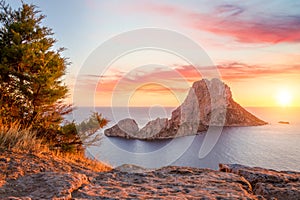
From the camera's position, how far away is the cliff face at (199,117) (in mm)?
92375

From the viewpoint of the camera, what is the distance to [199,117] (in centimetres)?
10588

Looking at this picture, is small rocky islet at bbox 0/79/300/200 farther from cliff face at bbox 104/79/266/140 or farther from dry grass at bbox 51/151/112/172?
cliff face at bbox 104/79/266/140

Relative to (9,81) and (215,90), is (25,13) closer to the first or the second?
(9,81)

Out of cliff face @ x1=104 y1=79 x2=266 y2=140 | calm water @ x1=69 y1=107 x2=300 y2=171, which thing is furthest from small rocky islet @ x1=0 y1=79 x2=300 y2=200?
cliff face @ x1=104 y1=79 x2=266 y2=140

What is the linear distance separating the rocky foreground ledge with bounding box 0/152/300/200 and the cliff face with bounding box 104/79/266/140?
80.6 metres

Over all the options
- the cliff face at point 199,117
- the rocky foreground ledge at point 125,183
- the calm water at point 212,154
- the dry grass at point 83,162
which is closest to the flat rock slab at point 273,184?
the rocky foreground ledge at point 125,183

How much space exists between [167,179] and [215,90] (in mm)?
117624

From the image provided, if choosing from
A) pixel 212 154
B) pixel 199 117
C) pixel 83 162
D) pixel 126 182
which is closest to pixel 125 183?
pixel 126 182

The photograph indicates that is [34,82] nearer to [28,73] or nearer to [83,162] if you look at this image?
[28,73]

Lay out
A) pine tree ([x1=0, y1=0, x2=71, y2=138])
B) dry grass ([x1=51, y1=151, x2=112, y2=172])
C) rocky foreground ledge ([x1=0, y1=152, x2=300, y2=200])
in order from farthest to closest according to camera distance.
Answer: pine tree ([x1=0, y1=0, x2=71, y2=138]) → dry grass ([x1=51, y1=151, x2=112, y2=172]) → rocky foreground ledge ([x1=0, y1=152, x2=300, y2=200])

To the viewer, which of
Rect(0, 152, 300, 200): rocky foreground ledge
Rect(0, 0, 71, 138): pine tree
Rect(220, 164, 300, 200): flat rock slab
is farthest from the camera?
Rect(0, 0, 71, 138): pine tree

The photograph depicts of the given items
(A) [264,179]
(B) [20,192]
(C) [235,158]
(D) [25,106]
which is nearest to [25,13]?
(D) [25,106]

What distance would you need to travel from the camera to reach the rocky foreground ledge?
362 cm

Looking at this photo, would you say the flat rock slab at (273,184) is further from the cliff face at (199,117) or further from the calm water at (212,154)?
the cliff face at (199,117)
